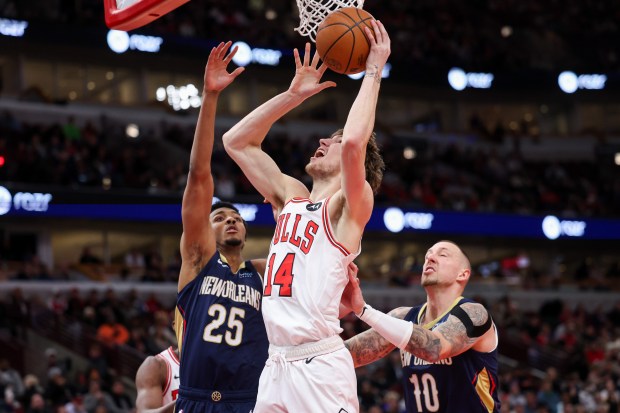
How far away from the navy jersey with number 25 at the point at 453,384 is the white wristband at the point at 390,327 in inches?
21.5

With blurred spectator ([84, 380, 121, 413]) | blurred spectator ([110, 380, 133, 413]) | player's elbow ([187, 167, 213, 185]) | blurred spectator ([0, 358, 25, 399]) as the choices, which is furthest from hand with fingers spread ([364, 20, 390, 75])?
blurred spectator ([0, 358, 25, 399])

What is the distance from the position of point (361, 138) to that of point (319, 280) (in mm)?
769

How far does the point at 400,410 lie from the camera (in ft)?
51.0

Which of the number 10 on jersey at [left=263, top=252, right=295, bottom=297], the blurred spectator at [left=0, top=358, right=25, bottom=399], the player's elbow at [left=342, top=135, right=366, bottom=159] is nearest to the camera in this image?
the player's elbow at [left=342, top=135, right=366, bottom=159]

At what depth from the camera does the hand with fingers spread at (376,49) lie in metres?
5.36

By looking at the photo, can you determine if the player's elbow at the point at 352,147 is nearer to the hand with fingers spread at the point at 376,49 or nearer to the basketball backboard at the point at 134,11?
the hand with fingers spread at the point at 376,49

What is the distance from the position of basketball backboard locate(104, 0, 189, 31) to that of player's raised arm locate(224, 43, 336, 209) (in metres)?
0.79

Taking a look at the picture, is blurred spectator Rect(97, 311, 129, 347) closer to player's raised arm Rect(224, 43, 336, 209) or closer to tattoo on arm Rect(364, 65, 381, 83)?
player's raised arm Rect(224, 43, 336, 209)

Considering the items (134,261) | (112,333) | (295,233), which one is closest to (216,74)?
(295,233)

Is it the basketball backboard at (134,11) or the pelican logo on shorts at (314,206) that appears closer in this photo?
the pelican logo on shorts at (314,206)

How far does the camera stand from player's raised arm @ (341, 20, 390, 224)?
5074mm

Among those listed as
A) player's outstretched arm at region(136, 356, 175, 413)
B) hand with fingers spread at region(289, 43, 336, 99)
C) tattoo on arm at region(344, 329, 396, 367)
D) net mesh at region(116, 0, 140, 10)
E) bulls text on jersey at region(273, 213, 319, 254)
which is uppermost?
net mesh at region(116, 0, 140, 10)

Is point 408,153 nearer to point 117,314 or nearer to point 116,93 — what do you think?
point 116,93

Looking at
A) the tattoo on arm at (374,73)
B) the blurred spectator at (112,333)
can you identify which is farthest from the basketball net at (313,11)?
the blurred spectator at (112,333)
